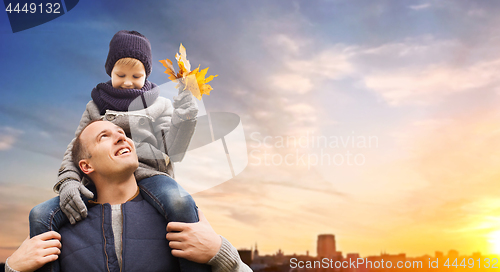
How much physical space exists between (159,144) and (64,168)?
0.91 m

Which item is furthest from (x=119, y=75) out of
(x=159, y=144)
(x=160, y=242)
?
(x=160, y=242)

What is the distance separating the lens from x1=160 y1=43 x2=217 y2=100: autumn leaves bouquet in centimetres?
356

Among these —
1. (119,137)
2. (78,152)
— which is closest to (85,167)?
(78,152)

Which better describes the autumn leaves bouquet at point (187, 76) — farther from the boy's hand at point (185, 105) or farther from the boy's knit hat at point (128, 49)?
the boy's knit hat at point (128, 49)

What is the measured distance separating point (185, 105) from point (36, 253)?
5.79 feet

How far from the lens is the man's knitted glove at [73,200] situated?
349 centimetres

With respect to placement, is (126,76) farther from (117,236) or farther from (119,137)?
(117,236)

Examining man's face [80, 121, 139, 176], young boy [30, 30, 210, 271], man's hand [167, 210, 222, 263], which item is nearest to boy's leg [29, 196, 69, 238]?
young boy [30, 30, 210, 271]

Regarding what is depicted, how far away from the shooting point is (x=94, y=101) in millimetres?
4324

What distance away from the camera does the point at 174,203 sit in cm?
361

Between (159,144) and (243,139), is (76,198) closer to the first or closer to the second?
(159,144)

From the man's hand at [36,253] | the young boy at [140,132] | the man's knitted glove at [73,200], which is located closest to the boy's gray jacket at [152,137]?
the young boy at [140,132]

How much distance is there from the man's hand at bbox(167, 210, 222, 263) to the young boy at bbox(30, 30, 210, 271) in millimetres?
79

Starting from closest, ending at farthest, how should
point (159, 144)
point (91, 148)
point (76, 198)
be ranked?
1. point (76, 198)
2. point (91, 148)
3. point (159, 144)
